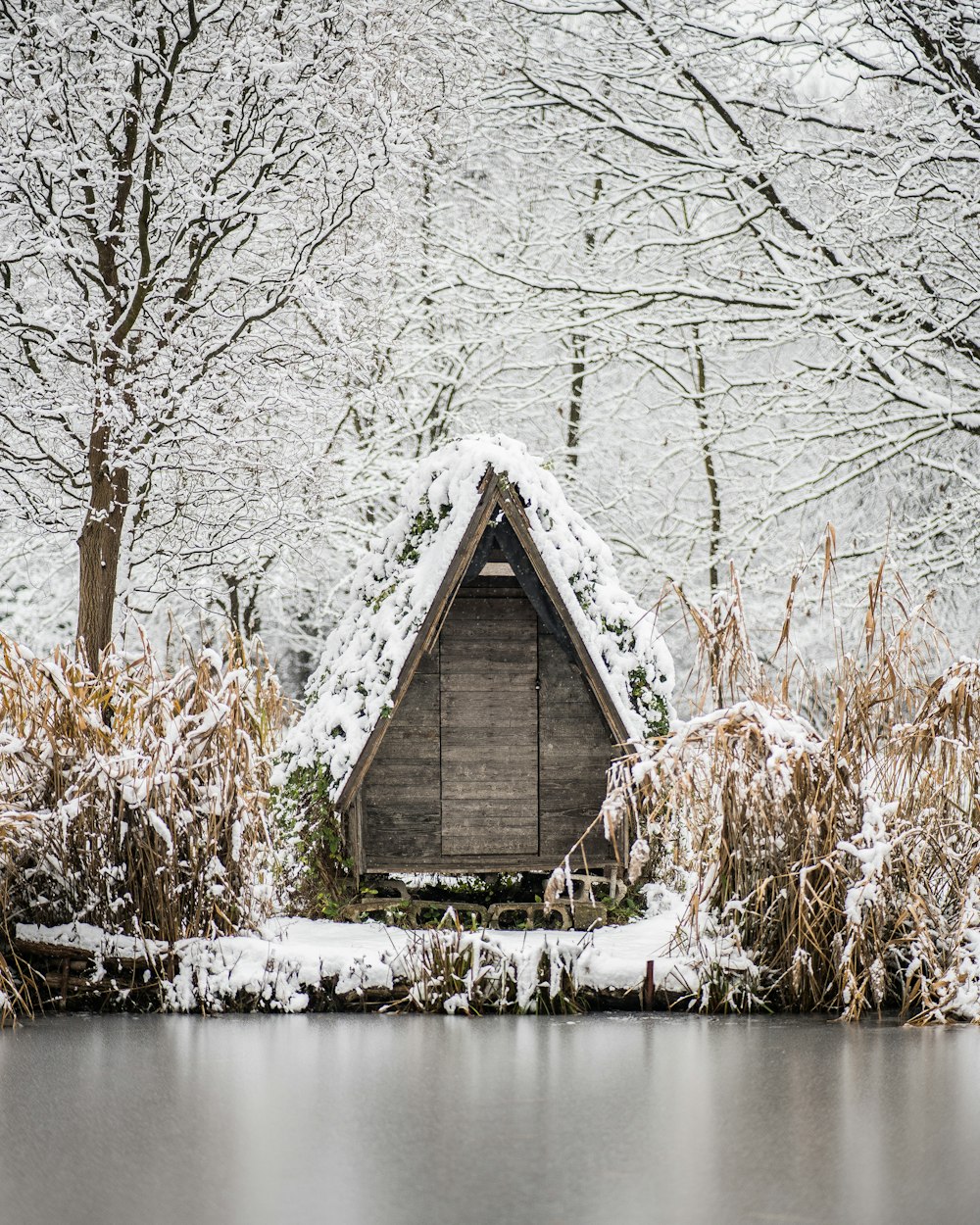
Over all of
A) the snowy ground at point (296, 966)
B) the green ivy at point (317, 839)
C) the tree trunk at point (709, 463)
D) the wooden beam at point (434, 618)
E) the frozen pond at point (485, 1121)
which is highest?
the tree trunk at point (709, 463)

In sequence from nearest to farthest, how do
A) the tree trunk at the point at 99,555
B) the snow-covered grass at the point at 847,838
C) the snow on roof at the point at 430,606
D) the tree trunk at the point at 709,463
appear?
the snow-covered grass at the point at 847,838, the snow on roof at the point at 430,606, the tree trunk at the point at 99,555, the tree trunk at the point at 709,463

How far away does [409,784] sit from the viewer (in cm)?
723

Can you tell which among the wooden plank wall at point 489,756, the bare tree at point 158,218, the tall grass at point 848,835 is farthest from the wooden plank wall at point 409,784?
the bare tree at point 158,218

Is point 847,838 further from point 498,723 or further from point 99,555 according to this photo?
point 99,555

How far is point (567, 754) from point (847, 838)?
178cm

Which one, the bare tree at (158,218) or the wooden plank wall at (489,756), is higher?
the bare tree at (158,218)

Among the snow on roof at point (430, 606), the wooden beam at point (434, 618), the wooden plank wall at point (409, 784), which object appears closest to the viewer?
the wooden beam at point (434, 618)

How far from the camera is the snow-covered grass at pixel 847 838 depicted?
5.75 meters

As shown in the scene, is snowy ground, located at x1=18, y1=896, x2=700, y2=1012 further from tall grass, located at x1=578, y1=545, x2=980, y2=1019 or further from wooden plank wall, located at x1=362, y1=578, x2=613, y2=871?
wooden plank wall, located at x1=362, y1=578, x2=613, y2=871

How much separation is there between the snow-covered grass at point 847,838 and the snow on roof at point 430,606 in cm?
93

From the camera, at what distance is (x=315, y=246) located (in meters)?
9.54

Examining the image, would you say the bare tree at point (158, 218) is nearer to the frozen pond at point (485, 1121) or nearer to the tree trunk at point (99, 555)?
the tree trunk at point (99, 555)

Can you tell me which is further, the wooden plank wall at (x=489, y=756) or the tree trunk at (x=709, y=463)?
the tree trunk at (x=709, y=463)

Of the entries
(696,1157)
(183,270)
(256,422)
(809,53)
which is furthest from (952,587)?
(696,1157)
